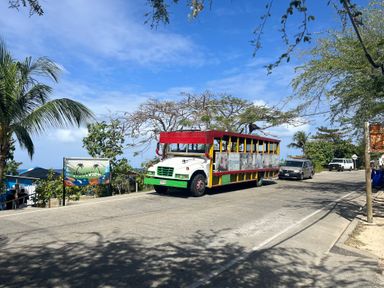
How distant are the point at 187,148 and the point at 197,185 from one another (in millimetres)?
1901

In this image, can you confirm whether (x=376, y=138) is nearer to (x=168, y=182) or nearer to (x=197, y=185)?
(x=197, y=185)

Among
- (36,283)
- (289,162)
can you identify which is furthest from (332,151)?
(36,283)

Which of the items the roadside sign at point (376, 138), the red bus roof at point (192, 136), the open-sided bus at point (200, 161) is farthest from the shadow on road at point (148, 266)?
the red bus roof at point (192, 136)

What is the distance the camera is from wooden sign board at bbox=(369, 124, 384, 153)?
1053 cm

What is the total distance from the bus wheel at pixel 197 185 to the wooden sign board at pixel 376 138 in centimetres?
641

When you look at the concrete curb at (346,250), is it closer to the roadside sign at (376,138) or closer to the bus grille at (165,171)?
the roadside sign at (376,138)

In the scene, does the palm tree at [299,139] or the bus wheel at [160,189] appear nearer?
the bus wheel at [160,189]

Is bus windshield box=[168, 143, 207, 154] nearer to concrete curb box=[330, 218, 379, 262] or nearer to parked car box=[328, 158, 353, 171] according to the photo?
concrete curb box=[330, 218, 379, 262]

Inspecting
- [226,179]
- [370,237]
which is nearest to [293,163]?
[226,179]

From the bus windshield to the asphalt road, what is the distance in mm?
3840

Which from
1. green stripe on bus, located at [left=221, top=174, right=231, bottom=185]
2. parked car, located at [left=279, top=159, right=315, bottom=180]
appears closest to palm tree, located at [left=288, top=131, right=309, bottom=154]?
parked car, located at [left=279, top=159, right=315, bottom=180]

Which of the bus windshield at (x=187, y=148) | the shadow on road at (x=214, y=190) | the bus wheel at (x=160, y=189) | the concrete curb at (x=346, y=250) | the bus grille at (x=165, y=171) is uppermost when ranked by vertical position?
the bus windshield at (x=187, y=148)

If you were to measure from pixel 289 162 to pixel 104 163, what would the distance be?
18961 mm

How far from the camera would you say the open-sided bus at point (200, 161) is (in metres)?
14.3
